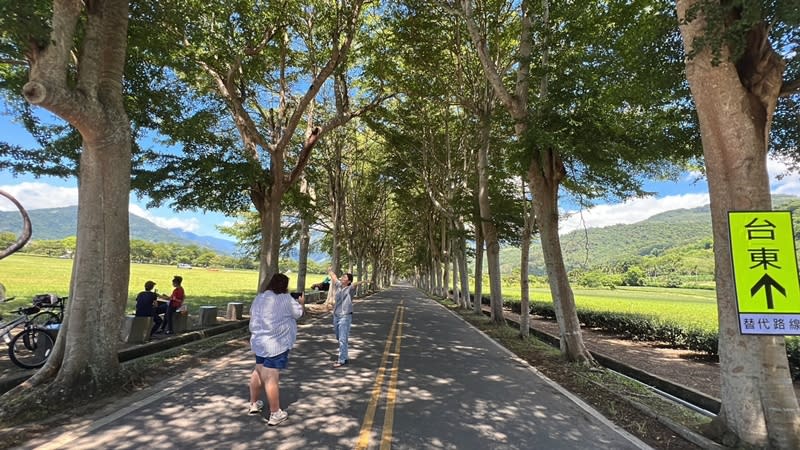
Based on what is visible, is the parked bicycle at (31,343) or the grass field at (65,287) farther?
the grass field at (65,287)

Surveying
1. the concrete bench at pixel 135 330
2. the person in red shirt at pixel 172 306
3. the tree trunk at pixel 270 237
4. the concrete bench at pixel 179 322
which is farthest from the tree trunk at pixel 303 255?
the concrete bench at pixel 135 330

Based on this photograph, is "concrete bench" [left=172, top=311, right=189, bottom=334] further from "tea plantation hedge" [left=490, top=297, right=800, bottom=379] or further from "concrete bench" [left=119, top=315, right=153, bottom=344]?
"tea plantation hedge" [left=490, top=297, right=800, bottom=379]

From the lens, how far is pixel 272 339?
204 inches

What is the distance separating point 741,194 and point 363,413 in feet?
17.6

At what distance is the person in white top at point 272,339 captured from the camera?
5.04m

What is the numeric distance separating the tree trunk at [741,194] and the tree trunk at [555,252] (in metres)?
4.47

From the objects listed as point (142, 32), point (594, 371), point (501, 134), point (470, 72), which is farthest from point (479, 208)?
point (142, 32)

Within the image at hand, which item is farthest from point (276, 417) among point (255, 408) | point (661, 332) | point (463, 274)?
point (463, 274)

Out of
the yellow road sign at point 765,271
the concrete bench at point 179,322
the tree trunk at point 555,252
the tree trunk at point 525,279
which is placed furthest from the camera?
the tree trunk at point 525,279

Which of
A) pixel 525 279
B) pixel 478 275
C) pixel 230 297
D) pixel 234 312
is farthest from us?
pixel 230 297

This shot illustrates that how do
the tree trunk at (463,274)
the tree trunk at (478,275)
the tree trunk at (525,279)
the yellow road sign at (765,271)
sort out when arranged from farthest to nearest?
the tree trunk at (463,274), the tree trunk at (478,275), the tree trunk at (525,279), the yellow road sign at (765,271)

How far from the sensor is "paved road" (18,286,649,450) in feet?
14.8

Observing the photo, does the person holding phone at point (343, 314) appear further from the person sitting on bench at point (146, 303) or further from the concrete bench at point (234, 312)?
the concrete bench at point (234, 312)

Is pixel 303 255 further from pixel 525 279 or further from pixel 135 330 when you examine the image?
pixel 525 279
